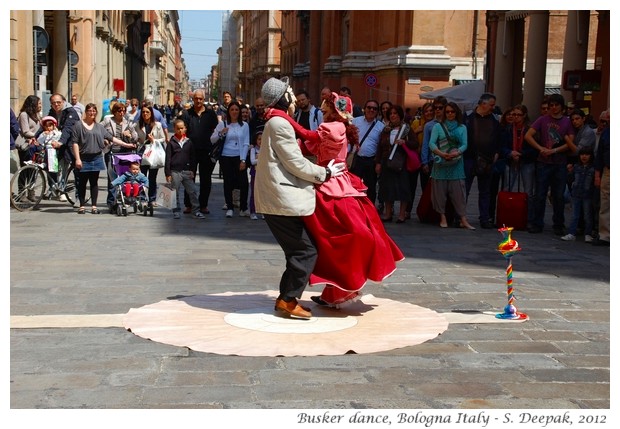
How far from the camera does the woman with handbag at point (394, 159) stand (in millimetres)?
13961

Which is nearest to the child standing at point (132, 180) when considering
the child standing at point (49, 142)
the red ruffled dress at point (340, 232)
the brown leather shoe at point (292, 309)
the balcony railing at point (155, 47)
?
the child standing at point (49, 142)

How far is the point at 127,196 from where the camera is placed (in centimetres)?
1457

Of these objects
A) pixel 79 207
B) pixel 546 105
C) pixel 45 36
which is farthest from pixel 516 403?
pixel 45 36

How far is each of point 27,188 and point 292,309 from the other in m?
8.69

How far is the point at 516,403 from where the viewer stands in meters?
5.23

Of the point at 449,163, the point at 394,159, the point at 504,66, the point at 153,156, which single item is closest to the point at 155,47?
the point at 504,66

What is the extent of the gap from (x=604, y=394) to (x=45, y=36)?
1817 cm

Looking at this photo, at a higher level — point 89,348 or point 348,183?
point 348,183

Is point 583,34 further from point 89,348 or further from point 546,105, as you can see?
point 89,348

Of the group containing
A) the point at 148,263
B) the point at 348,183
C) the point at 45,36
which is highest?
the point at 45,36

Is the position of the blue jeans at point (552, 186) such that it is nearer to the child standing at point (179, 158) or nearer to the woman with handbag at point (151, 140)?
the child standing at point (179, 158)

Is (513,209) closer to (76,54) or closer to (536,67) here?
(536,67)

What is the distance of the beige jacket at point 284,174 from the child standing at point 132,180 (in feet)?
25.2

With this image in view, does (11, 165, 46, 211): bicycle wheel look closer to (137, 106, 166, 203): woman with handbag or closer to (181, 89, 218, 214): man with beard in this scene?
(137, 106, 166, 203): woman with handbag
